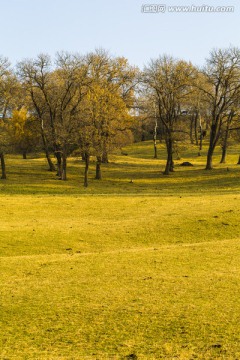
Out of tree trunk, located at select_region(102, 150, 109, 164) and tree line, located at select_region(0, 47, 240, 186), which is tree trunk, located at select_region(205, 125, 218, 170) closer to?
tree line, located at select_region(0, 47, 240, 186)

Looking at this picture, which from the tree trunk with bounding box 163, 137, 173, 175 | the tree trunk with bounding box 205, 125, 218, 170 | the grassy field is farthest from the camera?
the tree trunk with bounding box 205, 125, 218, 170

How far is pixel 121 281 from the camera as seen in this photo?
14.9 meters

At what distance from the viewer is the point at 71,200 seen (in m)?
38.4

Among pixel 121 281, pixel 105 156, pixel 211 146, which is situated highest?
pixel 211 146

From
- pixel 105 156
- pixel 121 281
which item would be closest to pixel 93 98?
pixel 105 156

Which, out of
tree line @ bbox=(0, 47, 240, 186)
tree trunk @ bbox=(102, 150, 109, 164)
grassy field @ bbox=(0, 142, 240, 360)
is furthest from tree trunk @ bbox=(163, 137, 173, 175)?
grassy field @ bbox=(0, 142, 240, 360)

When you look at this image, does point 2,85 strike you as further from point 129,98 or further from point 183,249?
point 183,249

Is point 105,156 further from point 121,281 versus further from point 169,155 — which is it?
point 121,281

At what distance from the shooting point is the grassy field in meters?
10.0

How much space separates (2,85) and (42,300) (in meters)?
55.9

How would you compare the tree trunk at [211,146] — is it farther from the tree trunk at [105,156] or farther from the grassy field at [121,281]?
the grassy field at [121,281]

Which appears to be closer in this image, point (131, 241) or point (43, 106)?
point (131, 241)

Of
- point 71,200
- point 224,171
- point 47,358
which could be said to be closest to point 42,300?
point 47,358

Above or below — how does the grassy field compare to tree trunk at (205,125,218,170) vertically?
below
